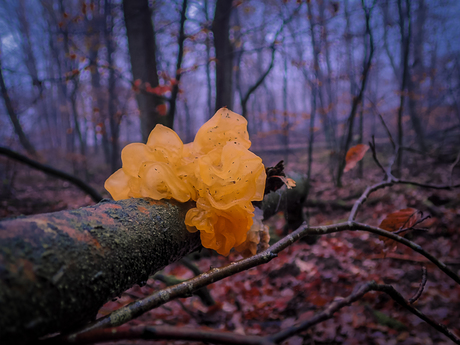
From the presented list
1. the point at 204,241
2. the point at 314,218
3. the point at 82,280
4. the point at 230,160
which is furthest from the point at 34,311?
the point at 314,218

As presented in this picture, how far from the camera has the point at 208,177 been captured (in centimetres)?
90

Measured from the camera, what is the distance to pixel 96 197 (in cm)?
251

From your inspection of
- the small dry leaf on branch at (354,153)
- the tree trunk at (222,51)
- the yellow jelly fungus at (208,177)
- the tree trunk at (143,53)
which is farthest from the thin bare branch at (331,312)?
the tree trunk at (222,51)

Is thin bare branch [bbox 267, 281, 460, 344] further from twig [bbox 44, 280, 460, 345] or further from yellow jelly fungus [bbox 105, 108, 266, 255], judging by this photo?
yellow jelly fungus [bbox 105, 108, 266, 255]

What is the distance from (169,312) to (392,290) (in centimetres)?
236

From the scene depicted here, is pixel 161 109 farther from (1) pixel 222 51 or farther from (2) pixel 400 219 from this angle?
(2) pixel 400 219

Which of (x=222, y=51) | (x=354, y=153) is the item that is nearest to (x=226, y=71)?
(x=222, y=51)

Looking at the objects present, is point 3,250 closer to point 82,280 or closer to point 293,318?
point 82,280

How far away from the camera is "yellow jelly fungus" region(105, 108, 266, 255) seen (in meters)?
0.90

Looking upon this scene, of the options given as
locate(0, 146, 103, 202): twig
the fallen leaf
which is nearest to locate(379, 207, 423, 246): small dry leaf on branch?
the fallen leaf

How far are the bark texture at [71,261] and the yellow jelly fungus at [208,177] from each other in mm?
127

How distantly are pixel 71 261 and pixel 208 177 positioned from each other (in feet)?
1.61

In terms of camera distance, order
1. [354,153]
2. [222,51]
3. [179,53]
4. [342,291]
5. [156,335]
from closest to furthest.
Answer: [156,335] → [354,153] → [342,291] → [179,53] → [222,51]

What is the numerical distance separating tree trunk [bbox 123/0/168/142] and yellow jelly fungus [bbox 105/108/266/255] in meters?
2.54
